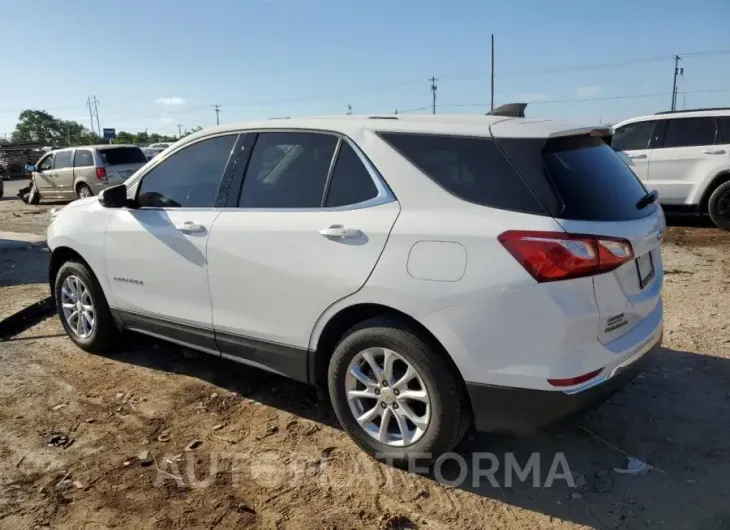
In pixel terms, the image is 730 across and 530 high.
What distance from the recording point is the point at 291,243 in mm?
3227

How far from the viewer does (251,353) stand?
359 centimetres

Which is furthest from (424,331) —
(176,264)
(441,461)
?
(176,264)

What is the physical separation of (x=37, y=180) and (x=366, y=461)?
1841 centimetres

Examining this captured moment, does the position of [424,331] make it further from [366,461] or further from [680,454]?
[680,454]

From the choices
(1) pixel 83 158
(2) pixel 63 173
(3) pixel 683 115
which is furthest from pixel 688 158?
(2) pixel 63 173

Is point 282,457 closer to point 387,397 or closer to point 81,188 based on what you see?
point 387,397

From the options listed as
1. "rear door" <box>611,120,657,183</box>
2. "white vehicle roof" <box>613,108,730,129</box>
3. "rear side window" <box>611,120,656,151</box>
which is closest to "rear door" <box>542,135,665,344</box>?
"rear door" <box>611,120,657,183</box>

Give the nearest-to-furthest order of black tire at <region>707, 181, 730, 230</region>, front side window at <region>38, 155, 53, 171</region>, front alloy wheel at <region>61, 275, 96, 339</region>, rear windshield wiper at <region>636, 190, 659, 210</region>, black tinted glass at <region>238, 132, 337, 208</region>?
1. rear windshield wiper at <region>636, 190, 659, 210</region>
2. black tinted glass at <region>238, 132, 337, 208</region>
3. front alloy wheel at <region>61, 275, 96, 339</region>
4. black tire at <region>707, 181, 730, 230</region>
5. front side window at <region>38, 155, 53, 171</region>

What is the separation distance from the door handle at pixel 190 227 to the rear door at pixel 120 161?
43.7 feet

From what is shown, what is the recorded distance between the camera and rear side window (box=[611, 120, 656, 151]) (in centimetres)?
1005

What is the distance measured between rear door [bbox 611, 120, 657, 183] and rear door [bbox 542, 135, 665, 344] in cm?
744

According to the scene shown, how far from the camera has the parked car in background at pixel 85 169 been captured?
52.4 ft

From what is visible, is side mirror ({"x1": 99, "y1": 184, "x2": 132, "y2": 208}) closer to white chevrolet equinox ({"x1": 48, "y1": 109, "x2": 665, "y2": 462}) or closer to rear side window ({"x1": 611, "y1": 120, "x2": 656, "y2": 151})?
white chevrolet equinox ({"x1": 48, "y1": 109, "x2": 665, "y2": 462})

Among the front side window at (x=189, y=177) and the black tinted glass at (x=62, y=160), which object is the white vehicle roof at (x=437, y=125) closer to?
the front side window at (x=189, y=177)
